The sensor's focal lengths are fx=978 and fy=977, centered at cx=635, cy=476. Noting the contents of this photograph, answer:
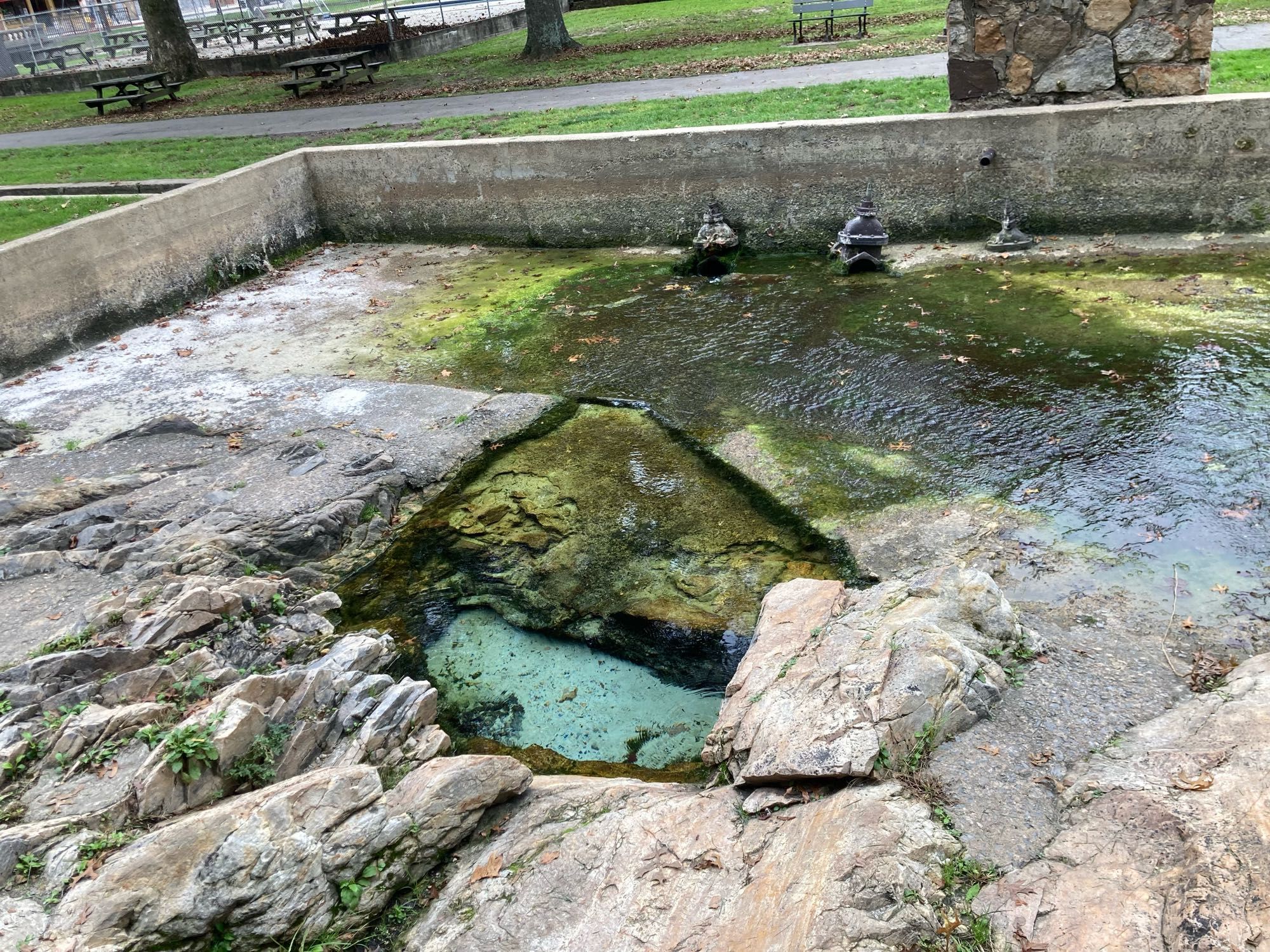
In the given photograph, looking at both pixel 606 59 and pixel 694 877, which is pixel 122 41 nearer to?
pixel 606 59

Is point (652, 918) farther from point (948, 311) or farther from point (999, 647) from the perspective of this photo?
point (948, 311)

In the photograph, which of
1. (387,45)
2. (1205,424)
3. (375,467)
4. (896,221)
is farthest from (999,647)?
(387,45)

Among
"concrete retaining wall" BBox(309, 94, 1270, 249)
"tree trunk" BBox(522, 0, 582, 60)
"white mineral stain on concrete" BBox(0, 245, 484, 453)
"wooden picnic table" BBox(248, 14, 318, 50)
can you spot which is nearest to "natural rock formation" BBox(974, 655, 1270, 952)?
"white mineral stain on concrete" BBox(0, 245, 484, 453)

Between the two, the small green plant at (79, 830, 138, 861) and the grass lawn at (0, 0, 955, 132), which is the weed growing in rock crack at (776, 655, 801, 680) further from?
the grass lawn at (0, 0, 955, 132)

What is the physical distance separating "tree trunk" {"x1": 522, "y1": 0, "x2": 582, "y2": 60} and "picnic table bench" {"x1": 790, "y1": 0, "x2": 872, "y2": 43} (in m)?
5.09

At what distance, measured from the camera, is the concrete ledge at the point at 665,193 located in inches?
340

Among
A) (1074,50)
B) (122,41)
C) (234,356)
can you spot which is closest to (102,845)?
(234,356)

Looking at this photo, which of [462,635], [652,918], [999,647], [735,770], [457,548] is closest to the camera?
[652,918]

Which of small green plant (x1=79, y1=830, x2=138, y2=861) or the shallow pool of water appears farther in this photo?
the shallow pool of water

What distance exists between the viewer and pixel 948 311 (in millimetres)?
8086

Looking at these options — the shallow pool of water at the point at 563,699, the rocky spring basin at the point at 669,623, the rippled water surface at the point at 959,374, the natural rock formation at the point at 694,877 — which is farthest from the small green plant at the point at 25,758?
the rippled water surface at the point at 959,374

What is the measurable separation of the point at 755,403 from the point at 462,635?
278 centimetres

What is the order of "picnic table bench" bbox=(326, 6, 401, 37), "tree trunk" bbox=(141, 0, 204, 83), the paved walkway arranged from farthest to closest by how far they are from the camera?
"picnic table bench" bbox=(326, 6, 401, 37)
"tree trunk" bbox=(141, 0, 204, 83)
the paved walkway

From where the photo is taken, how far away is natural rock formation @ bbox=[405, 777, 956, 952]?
313 centimetres
